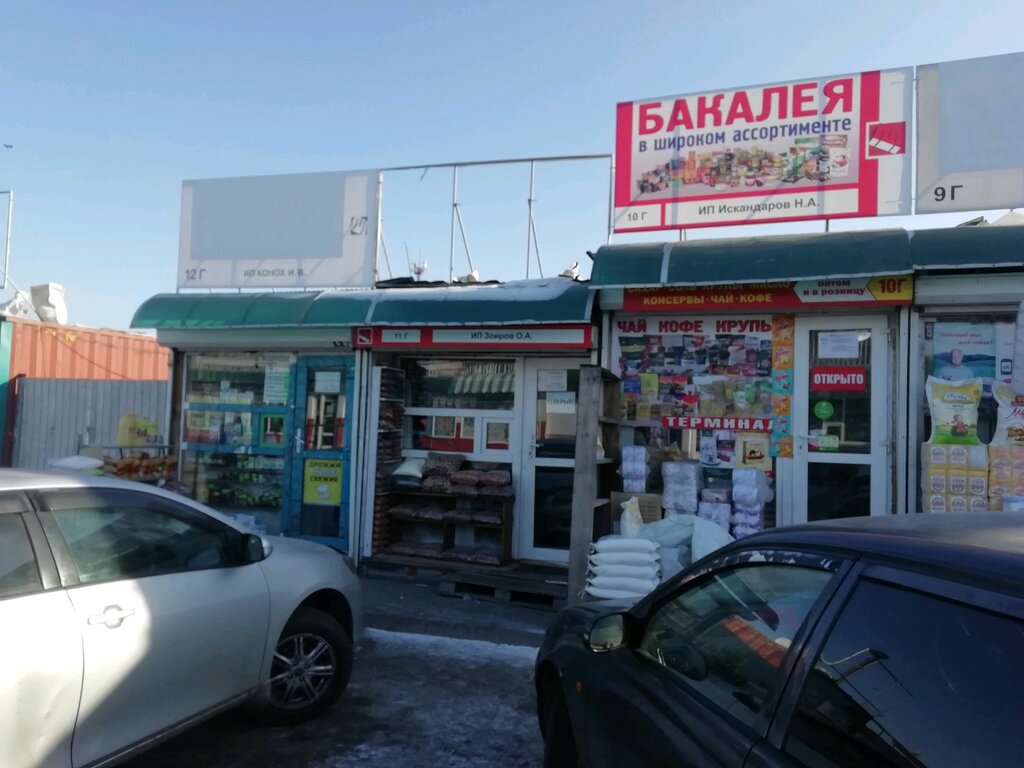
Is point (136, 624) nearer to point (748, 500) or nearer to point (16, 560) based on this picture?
point (16, 560)

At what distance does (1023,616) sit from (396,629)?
571 centimetres

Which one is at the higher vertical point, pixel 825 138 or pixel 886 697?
pixel 825 138

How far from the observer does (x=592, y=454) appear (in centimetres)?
627

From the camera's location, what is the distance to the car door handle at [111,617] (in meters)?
3.08

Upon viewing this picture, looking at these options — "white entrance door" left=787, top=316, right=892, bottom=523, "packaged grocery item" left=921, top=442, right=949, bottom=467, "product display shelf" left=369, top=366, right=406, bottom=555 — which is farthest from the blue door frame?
"packaged grocery item" left=921, top=442, right=949, bottom=467

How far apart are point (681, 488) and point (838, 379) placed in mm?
1756

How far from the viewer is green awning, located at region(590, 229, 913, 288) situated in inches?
244

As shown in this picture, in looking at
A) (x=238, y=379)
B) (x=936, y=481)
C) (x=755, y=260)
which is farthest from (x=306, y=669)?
(x=238, y=379)

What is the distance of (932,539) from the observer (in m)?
1.81

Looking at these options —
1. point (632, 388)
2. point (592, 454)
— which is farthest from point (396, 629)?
point (632, 388)

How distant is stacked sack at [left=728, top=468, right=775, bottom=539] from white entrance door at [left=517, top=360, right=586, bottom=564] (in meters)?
1.75

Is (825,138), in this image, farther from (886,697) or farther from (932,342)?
(886,697)

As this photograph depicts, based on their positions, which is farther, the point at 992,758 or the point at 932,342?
the point at 932,342

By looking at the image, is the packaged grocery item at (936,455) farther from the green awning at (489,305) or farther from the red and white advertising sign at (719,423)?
the green awning at (489,305)
